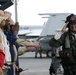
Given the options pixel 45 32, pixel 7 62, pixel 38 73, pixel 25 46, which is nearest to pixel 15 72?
pixel 25 46

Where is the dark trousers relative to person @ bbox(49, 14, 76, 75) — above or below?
below

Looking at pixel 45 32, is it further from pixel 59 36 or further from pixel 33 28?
pixel 33 28

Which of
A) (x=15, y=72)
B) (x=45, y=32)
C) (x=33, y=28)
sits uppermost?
(x=15, y=72)

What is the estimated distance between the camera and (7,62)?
535 centimetres

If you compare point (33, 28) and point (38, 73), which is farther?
point (33, 28)

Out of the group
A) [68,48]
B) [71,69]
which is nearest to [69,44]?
[68,48]

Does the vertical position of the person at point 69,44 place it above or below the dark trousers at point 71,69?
above

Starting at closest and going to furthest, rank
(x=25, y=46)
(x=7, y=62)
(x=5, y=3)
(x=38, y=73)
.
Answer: (x=7, y=62)
(x=25, y=46)
(x=5, y=3)
(x=38, y=73)

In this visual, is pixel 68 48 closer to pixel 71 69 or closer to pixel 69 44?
pixel 69 44

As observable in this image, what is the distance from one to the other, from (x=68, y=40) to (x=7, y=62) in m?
1.16

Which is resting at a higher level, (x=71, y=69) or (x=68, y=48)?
(x=68, y=48)

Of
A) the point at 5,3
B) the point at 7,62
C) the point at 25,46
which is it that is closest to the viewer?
the point at 7,62

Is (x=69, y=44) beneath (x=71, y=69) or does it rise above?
above

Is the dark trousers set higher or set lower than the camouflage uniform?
lower
